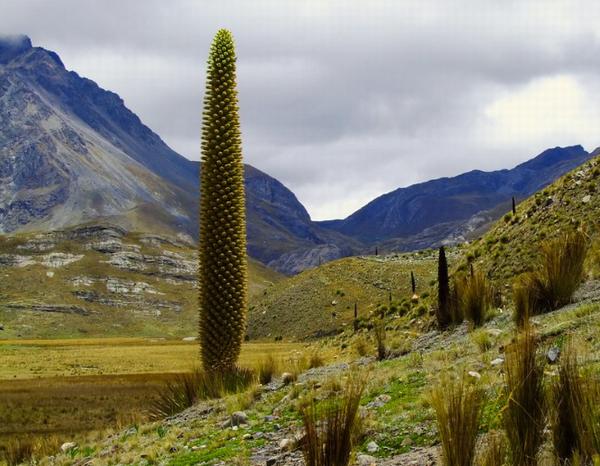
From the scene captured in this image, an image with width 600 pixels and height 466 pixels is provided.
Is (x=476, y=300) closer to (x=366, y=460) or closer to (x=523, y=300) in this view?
(x=523, y=300)

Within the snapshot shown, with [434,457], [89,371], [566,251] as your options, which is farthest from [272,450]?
[89,371]

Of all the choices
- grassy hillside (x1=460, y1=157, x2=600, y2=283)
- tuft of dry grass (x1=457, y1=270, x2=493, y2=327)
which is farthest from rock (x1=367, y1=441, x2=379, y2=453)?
grassy hillside (x1=460, y1=157, x2=600, y2=283)

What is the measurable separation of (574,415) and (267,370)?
975cm

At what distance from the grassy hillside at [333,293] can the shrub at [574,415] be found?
7869 centimetres

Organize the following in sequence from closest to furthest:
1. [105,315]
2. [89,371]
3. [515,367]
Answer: [515,367]
[89,371]
[105,315]

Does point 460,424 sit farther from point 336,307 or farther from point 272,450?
point 336,307

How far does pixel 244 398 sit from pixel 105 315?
18787 cm

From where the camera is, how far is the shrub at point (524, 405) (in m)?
4.85

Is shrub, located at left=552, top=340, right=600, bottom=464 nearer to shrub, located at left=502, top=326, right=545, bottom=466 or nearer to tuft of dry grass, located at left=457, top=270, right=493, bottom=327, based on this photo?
shrub, located at left=502, top=326, right=545, bottom=466

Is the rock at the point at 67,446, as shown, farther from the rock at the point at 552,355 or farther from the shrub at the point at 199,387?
the rock at the point at 552,355

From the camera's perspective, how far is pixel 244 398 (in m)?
11.4

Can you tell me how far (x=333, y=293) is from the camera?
97688mm

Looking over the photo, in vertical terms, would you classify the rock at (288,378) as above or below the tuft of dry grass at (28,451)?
above

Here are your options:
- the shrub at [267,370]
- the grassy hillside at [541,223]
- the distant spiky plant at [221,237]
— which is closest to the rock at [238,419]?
the distant spiky plant at [221,237]
